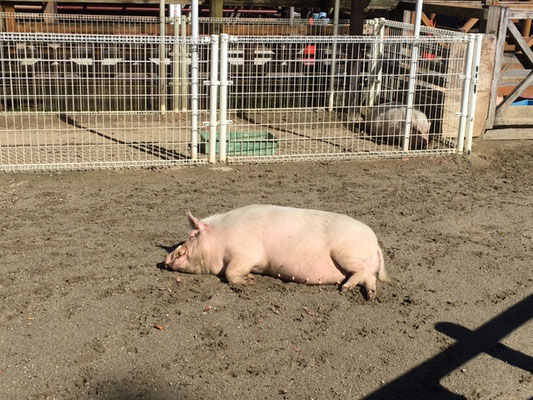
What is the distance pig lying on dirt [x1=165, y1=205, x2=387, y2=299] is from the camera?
496 cm

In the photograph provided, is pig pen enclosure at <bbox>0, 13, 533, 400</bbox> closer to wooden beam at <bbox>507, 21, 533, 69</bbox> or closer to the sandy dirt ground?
the sandy dirt ground

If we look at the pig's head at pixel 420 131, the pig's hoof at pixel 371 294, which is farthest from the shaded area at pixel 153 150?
the pig's hoof at pixel 371 294

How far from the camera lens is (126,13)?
14.0 meters

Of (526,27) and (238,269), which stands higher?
(526,27)

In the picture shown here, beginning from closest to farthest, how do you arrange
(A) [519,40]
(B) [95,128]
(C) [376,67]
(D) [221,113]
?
(D) [221,113] < (B) [95,128] < (A) [519,40] < (C) [376,67]

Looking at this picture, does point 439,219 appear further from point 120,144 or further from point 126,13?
point 126,13

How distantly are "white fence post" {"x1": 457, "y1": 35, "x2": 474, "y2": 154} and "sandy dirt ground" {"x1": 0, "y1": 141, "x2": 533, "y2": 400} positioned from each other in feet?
5.56

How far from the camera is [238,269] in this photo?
16.3 ft

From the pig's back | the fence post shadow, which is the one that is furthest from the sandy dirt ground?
the pig's back

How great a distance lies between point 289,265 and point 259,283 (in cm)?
25

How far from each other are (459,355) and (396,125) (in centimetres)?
544

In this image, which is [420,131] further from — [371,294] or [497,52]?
[371,294]

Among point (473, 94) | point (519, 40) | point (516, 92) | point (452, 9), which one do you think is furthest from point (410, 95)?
point (452, 9)

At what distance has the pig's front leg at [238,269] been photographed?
496cm
